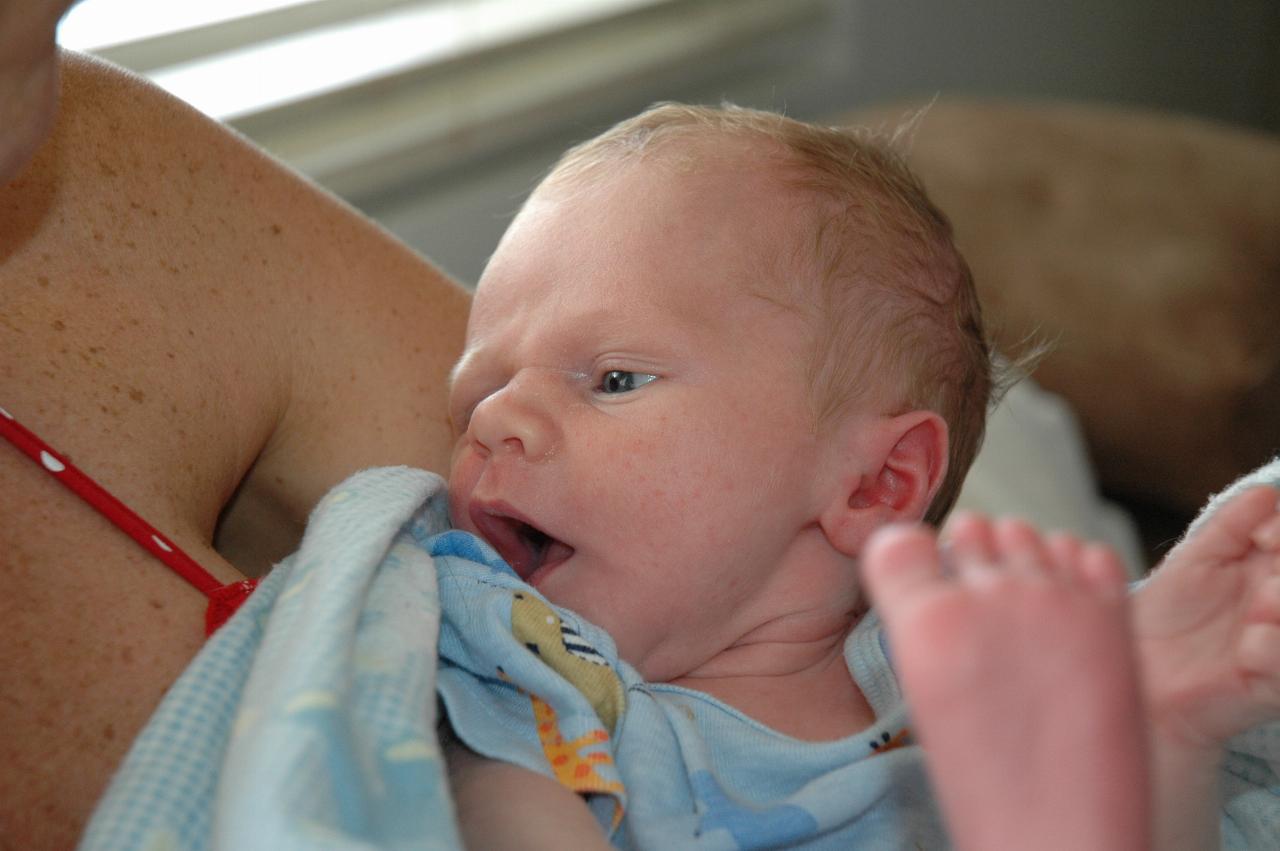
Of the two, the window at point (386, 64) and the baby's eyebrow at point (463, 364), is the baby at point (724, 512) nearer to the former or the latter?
the baby's eyebrow at point (463, 364)

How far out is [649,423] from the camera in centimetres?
97

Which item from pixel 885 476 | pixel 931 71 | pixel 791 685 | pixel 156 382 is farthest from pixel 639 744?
pixel 931 71

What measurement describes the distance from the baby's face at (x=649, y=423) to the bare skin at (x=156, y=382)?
12 cm

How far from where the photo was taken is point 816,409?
1019mm

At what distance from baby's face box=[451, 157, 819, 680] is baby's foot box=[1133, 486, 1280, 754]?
281mm

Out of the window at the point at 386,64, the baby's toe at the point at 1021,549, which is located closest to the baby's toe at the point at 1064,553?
the baby's toe at the point at 1021,549

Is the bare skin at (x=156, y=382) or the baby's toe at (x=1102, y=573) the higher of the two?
the baby's toe at (x=1102, y=573)

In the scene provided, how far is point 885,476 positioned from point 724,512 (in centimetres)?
16

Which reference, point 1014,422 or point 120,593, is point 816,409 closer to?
point 120,593

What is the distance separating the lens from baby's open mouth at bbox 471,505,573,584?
0.99 metres

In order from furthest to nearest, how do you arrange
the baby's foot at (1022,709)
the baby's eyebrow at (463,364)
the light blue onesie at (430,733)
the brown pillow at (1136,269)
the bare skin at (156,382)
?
the brown pillow at (1136,269) < the baby's eyebrow at (463,364) < the bare skin at (156,382) < the light blue onesie at (430,733) < the baby's foot at (1022,709)

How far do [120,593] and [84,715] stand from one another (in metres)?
0.08

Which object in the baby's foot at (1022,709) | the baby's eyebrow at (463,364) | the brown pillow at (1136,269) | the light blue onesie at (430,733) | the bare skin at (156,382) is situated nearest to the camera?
the baby's foot at (1022,709)

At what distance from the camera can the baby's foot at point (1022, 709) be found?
575mm
